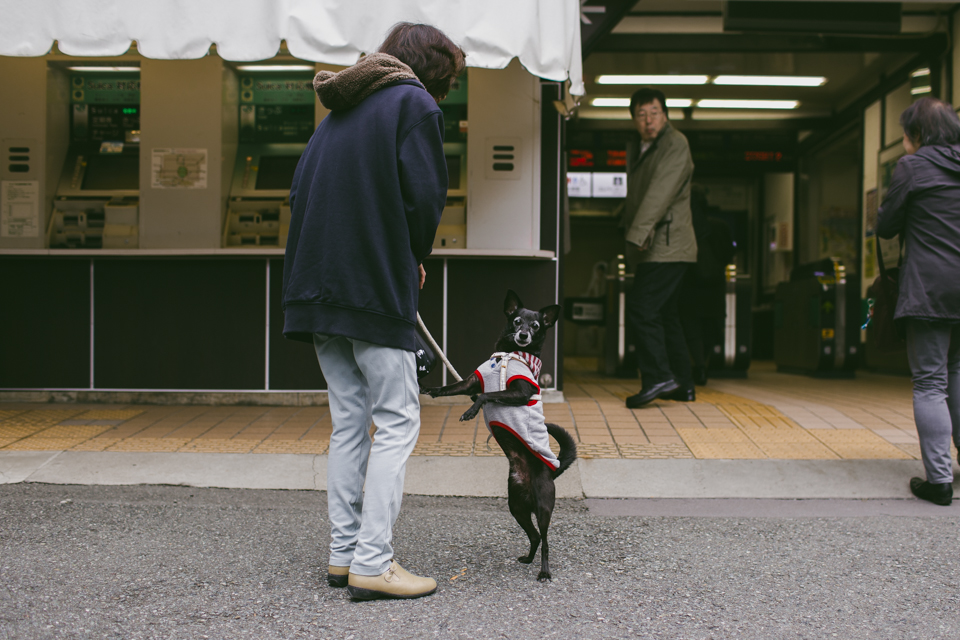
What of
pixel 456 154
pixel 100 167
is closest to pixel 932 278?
pixel 456 154

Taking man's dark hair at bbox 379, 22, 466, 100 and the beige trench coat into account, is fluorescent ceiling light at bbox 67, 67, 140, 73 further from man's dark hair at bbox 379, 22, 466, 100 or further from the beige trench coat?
man's dark hair at bbox 379, 22, 466, 100

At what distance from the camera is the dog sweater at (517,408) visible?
99.3 inches

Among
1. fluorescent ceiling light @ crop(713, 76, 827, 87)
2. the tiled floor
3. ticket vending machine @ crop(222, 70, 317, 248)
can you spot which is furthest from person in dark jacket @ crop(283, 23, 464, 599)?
fluorescent ceiling light @ crop(713, 76, 827, 87)

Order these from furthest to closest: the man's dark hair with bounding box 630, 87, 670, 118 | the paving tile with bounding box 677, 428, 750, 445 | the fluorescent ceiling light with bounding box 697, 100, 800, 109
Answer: the fluorescent ceiling light with bounding box 697, 100, 800, 109
the man's dark hair with bounding box 630, 87, 670, 118
the paving tile with bounding box 677, 428, 750, 445

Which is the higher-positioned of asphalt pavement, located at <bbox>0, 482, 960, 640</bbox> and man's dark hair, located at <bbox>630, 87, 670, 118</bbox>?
man's dark hair, located at <bbox>630, 87, 670, 118</bbox>

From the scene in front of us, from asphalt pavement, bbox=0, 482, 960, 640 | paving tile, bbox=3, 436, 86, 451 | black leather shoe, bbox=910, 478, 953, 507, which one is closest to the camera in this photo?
asphalt pavement, bbox=0, 482, 960, 640

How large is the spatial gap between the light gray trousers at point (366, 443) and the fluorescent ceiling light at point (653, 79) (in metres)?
7.99

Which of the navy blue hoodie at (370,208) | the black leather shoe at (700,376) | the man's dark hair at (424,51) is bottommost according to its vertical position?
the black leather shoe at (700,376)

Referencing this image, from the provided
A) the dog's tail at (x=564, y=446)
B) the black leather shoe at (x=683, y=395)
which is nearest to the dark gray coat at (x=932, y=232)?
the black leather shoe at (x=683, y=395)

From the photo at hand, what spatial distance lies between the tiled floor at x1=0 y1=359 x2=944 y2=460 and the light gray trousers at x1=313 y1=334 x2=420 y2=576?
1635 millimetres

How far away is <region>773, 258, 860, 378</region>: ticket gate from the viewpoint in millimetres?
8375

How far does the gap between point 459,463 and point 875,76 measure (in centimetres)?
854

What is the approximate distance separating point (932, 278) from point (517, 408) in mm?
2479

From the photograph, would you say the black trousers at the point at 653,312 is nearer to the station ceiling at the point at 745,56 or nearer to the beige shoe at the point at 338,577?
the station ceiling at the point at 745,56
